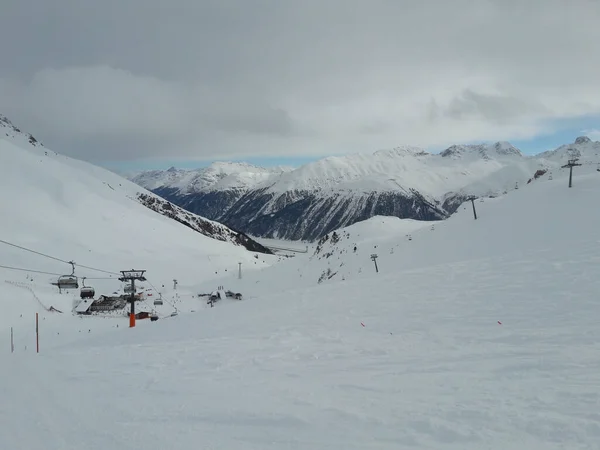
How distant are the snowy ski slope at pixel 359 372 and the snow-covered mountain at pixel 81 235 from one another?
33.7m

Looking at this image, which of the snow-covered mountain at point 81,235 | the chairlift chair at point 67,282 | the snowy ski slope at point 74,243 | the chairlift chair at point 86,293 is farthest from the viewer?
the snow-covered mountain at point 81,235

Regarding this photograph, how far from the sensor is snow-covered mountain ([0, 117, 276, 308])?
168 ft

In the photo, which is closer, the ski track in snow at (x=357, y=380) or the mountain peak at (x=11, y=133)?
the ski track in snow at (x=357, y=380)

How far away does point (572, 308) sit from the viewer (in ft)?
41.9

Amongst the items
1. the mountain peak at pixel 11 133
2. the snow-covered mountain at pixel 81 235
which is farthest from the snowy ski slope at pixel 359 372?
the mountain peak at pixel 11 133

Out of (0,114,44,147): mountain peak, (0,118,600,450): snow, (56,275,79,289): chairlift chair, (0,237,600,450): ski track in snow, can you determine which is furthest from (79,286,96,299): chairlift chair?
(0,114,44,147): mountain peak

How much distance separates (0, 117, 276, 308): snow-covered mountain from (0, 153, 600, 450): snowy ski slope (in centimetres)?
3370

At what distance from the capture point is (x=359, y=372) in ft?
33.3

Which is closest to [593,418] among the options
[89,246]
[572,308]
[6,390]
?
[572,308]

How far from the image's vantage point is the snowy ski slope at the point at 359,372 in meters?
7.00

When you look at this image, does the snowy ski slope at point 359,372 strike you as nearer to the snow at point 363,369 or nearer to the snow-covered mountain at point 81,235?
the snow at point 363,369

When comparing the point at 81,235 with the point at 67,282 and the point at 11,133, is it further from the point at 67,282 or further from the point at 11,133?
the point at 11,133

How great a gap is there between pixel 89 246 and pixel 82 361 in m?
53.9

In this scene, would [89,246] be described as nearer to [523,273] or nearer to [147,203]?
[523,273]
